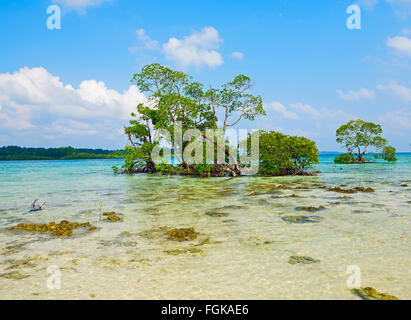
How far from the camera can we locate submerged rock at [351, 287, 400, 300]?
12.3ft

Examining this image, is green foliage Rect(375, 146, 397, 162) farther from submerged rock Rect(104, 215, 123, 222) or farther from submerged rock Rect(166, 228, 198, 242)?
submerged rock Rect(104, 215, 123, 222)

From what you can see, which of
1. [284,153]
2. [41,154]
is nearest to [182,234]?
[284,153]

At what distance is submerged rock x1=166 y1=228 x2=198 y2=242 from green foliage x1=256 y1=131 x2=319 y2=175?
21.6 m

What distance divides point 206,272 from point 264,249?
69.7 inches

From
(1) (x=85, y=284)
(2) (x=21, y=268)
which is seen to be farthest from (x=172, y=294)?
(2) (x=21, y=268)

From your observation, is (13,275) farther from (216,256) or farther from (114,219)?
(114,219)

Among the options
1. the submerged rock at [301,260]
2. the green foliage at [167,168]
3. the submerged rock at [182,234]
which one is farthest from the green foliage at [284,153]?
the submerged rock at [301,260]

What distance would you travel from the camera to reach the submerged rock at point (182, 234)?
22.2 feet

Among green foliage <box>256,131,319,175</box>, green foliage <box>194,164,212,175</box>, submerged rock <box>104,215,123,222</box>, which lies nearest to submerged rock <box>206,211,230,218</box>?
submerged rock <box>104,215,123,222</box>

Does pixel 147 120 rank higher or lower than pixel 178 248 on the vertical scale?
higher

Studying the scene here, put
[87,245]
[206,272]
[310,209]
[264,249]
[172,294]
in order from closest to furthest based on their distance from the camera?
[172,294] → [206,272] → [264,249] → [87,245] → [310,209]

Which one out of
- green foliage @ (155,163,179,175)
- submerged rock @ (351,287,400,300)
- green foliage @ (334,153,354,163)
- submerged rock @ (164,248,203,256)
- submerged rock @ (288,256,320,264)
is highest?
green foliage @ (334,153,354,163)

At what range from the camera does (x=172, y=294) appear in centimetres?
401

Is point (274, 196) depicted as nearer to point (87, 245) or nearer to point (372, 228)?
point (372, 228)
